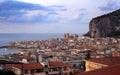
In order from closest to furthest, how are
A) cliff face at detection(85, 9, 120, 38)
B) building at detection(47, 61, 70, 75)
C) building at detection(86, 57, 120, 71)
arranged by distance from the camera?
building at detection(86, 57, 120, 71) → building at detection(47, 61, 70, 75) → cliff face at detection(85, 9, 120, 38)

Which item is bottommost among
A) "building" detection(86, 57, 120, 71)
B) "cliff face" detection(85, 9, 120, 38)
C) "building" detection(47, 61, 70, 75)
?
"building" detection(47, 61, 70, 75)

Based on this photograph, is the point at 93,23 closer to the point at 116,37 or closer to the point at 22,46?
the point at 116,37

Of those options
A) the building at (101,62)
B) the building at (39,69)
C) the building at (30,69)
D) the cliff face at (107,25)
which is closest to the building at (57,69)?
the building at (39,69)

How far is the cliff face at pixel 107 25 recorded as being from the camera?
4737 inches

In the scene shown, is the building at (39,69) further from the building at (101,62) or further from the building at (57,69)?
the building at (101,62)

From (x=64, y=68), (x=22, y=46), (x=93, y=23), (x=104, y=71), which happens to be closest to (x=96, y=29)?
(x=93, y=23)

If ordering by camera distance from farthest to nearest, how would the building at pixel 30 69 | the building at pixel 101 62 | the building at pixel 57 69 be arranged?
the building at pixel 57 69
the building at pixel 30 69
the building at pixel 101 62

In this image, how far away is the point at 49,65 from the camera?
26094 millimetres

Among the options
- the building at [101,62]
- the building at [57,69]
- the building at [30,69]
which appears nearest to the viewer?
the building at [101,62]

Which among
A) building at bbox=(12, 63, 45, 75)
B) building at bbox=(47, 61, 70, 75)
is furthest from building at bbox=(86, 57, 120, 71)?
building at bbox=(47, 61, 70, 75)

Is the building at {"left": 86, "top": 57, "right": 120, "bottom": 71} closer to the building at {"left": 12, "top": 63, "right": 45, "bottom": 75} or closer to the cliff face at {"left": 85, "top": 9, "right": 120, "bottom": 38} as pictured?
the building at {"left": 12, "top": 63, "right": 45, "bottom": 75}

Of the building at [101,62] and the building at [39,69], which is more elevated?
the building at [101,62]

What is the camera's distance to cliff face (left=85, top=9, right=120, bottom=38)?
12031 cm

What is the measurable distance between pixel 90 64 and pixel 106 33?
353ft
